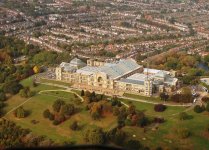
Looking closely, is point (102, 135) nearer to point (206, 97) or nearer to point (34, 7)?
point (206, 97)

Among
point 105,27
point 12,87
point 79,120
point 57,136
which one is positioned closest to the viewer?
point 57,136

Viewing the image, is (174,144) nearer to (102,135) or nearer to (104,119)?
(102,135)

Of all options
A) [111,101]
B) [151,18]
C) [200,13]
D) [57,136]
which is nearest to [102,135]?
[57,136]

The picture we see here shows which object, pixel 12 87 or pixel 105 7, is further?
pixel 105 7

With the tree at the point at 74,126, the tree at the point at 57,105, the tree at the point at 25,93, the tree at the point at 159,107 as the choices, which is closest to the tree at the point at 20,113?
the tree at the point at 57,105

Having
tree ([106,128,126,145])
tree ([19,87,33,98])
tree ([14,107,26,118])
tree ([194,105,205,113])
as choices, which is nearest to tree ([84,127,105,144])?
tree ([106,128,126,145])

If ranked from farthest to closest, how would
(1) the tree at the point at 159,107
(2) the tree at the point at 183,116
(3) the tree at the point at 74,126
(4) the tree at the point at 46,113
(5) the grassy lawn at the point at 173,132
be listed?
1. (1) the tree at the point at 159,107
2. (4) the tree at the point at 46,113
3. (2) the tree at the point at 183,116
4. (3) the tree at the point at 74,126
5. (5) the grassy lawn at the point at 173,132

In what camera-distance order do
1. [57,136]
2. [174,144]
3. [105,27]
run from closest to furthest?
[174,144]
[57,136]
[105,27]

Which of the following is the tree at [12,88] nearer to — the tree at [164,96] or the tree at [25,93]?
the tree at [25,93]
